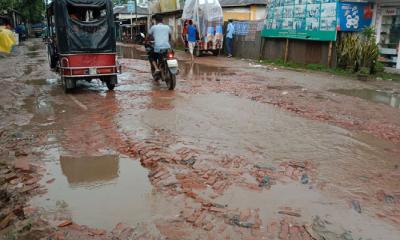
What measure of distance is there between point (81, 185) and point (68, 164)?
72 centimetres

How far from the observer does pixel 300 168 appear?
16.5 feet

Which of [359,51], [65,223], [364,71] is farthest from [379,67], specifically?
[65,223]

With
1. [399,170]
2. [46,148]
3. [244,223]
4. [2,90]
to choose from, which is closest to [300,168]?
[399,170]

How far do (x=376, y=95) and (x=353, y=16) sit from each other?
569cm

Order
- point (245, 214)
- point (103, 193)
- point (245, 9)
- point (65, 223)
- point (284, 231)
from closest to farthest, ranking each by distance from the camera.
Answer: point (284, 231) < point (65, 223) < point (245, 214) < point (103, 193) < point (245, 9)

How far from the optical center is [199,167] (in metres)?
5.02

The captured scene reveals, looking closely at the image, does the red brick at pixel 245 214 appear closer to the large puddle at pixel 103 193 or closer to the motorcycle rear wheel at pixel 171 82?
the large puddle at pixel 103 193

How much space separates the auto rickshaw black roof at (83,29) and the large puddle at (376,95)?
630 centimetres

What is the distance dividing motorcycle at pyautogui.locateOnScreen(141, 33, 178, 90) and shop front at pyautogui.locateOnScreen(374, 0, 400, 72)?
27.6 ft

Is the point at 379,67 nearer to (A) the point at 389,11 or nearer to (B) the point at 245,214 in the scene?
(A) the point at 389,11

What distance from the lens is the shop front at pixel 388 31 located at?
14422mm

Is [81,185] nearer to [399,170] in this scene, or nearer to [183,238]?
[183,238]

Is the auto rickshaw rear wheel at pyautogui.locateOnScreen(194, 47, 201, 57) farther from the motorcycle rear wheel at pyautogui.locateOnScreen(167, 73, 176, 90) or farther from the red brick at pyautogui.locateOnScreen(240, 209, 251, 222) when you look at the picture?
the red brick at pyautogui.locateOnScreen(240, 209, 251, 222)

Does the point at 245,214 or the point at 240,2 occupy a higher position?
the point at 240,2
